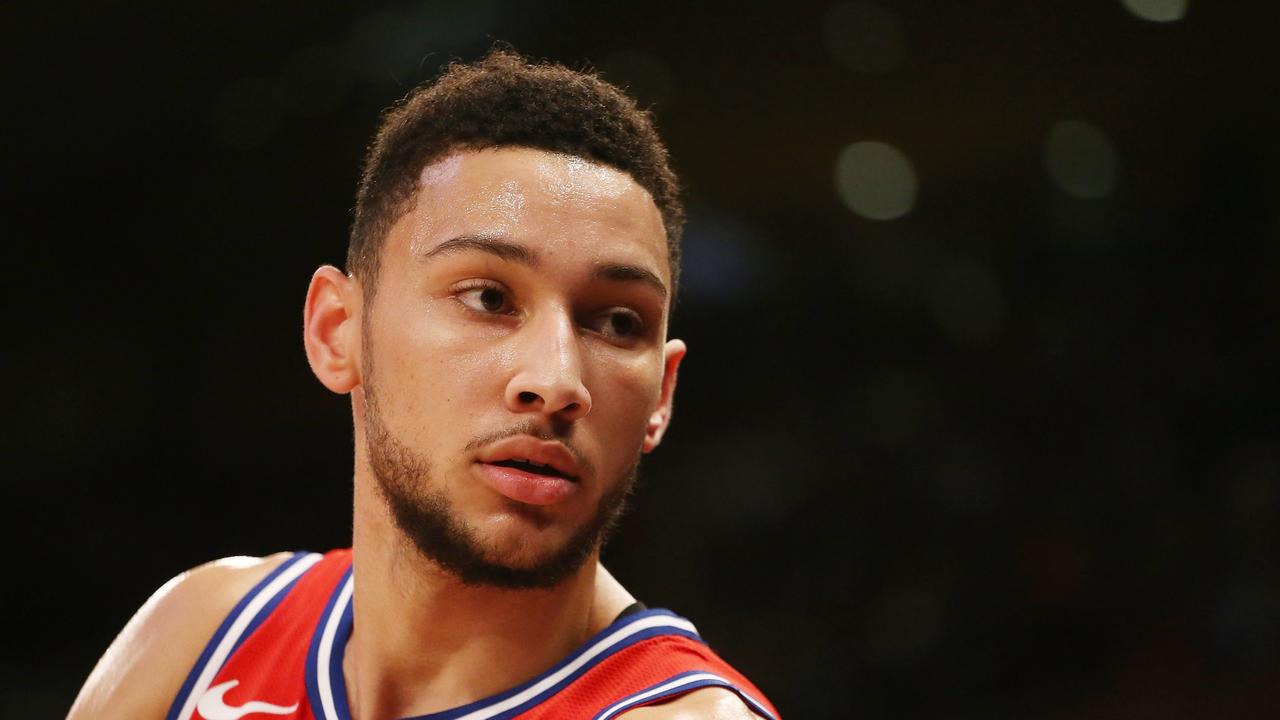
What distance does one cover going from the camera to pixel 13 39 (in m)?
3.16

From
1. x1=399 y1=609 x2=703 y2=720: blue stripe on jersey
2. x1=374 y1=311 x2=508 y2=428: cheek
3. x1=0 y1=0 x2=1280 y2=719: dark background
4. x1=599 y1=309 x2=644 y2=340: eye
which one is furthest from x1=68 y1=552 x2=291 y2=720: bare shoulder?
x1=0 y1=0 x2=1280 y2=719: dark background

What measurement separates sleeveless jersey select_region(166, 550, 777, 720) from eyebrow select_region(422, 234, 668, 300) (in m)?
0.43

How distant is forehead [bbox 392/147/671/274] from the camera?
54.1 inches

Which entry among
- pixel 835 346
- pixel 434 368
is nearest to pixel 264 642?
pixel 434 368

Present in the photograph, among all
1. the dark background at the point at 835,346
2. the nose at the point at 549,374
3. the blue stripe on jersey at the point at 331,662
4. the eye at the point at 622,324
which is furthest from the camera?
the dark background at the point at 835,346

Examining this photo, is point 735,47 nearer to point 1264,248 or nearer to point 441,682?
point 1264,248

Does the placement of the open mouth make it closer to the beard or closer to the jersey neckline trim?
the beard

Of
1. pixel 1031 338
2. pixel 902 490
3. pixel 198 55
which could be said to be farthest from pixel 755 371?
pixel 198 55

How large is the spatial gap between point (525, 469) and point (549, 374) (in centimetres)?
12

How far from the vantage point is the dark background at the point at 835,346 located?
3230 mm

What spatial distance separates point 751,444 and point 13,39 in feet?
7.60

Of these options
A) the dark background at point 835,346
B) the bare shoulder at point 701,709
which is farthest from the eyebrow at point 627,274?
the dark background at point 835,346

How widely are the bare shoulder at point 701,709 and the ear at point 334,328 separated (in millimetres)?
572

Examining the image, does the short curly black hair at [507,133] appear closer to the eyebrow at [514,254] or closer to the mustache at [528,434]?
the eyebrow at [514,254]
